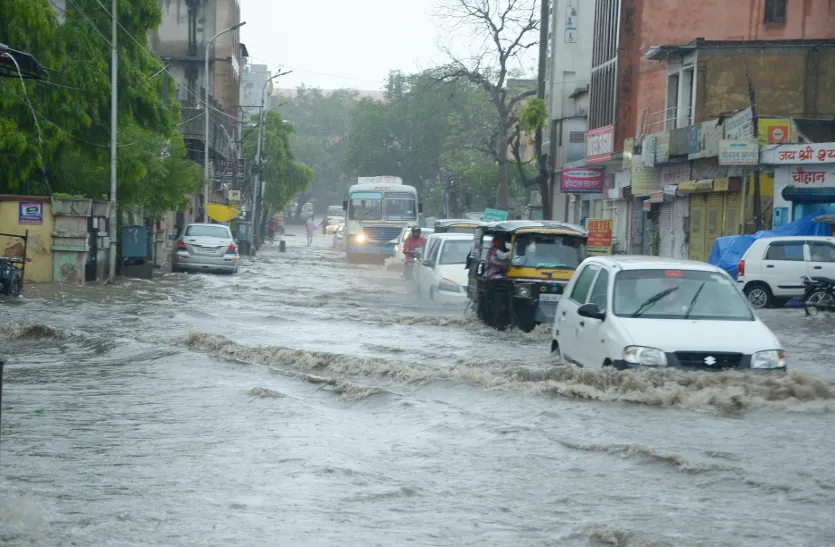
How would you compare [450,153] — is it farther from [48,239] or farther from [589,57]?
[48,239]

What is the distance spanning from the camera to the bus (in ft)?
162

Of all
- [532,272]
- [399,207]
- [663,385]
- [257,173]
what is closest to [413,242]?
[399,207]

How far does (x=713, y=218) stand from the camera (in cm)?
3475

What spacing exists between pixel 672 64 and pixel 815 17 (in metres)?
6.87

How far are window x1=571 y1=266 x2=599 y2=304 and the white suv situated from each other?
1251 centimetres

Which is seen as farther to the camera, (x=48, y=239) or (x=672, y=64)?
(x=672, y=64)

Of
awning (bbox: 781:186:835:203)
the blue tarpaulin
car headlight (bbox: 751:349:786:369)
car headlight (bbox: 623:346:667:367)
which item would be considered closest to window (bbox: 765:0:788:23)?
awning (bbox: 781:186:835:203)

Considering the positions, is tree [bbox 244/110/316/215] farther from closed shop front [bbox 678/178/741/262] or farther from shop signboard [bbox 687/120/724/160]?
shop signboard [bbox 687/120/724/160]

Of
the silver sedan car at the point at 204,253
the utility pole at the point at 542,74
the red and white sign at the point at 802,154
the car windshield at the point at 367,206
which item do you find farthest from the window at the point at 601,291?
the car windshield at the point at 367,206

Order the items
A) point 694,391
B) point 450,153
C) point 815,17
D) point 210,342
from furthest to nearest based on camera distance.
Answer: point 450,153 → point 815,17 → point 210,342 → point 694,391

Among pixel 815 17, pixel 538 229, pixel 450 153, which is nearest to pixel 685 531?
pixel 538 229

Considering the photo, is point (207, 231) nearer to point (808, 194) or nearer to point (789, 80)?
point (789, 80)

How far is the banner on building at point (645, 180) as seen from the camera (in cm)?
4012

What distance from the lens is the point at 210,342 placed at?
56.0 ft
